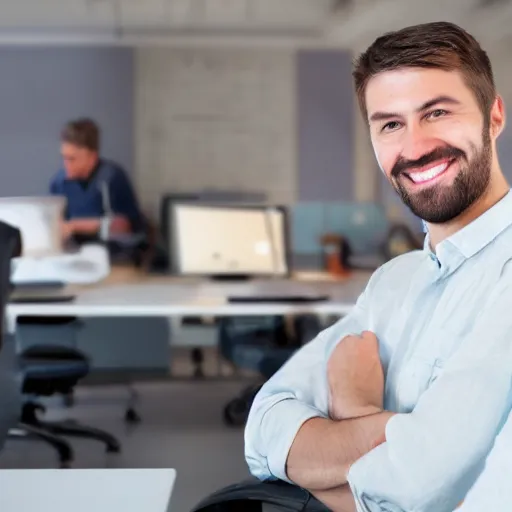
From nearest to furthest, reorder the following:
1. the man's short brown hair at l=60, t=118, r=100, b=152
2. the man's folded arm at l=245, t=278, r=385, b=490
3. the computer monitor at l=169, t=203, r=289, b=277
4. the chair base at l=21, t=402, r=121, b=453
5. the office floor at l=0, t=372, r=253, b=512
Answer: the man's folded arm at l=245, t=278, r=385, b=490 → the office floor at l=0, t=372, r=253, b=512 → the chair base at l=21, t=402, r=121, b=453 → the man's short brown hair at l=60, t=118, r=100, b=152 → the computer monitor at l=169, t=203, r=289, b=277

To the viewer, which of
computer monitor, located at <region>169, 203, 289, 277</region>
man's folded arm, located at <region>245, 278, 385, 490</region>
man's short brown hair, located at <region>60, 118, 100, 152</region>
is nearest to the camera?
man's folded arm, located at <region>245, 278, 385, 490</region>

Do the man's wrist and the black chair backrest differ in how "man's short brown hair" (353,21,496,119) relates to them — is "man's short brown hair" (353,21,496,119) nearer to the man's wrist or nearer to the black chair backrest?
the man's wrist

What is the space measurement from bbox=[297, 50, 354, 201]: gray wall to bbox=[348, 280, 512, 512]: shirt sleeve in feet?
5.25

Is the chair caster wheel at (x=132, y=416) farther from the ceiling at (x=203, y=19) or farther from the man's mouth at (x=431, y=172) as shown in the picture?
the man's mouth at (x=431, y=172)

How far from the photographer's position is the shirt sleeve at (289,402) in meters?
1.08

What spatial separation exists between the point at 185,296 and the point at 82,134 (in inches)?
28.5

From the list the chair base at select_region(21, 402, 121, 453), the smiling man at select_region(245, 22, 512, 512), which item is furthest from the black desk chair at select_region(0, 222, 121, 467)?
the smiling man at select_region(245, 22, 512, 512)

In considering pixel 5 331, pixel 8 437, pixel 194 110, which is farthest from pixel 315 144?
pixel 8 437

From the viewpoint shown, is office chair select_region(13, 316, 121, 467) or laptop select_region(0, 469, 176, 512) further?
office chair select_region(13, 316, 121, 467)

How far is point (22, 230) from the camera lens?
211 centimetres

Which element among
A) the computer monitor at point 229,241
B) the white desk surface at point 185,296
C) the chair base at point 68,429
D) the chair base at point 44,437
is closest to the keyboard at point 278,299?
the white desk surface at point 185,296

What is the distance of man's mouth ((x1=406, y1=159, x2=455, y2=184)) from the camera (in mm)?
1027

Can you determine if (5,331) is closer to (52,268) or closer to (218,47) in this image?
(52,268)

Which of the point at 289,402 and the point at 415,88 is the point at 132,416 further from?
the point at 415,88
